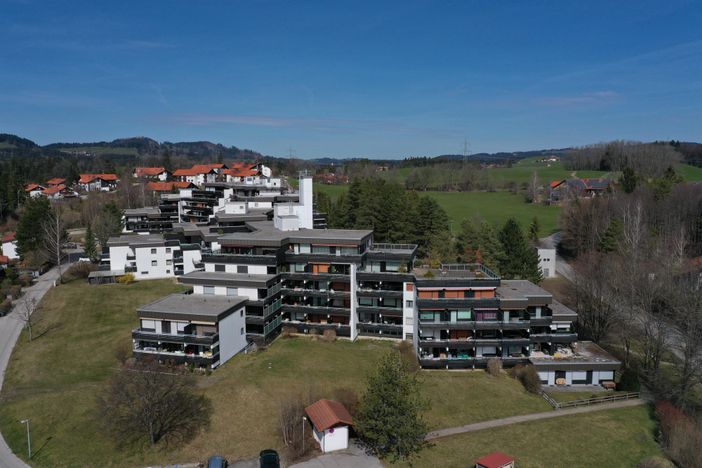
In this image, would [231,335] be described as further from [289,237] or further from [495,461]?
[495,461]

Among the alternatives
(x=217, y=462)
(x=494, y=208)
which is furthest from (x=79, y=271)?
(x=494, y=208)

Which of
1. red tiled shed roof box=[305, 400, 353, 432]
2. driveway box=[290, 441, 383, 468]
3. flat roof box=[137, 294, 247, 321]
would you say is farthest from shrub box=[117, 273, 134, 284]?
driveway box=[290, 441, 383, 468]

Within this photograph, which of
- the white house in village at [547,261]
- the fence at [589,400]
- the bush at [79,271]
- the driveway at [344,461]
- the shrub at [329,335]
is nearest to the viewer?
the driveway at [344,461]

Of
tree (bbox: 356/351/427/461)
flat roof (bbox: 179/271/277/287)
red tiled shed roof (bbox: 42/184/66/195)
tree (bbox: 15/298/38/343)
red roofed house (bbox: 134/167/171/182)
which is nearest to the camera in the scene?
tree (bbox: 356/351/427/461)

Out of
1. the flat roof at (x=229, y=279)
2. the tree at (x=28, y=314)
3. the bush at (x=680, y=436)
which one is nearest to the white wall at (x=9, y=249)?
the tree at (x=28, y=314)

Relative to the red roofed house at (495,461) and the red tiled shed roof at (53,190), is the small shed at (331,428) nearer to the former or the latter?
the red roofed house at (495,461)

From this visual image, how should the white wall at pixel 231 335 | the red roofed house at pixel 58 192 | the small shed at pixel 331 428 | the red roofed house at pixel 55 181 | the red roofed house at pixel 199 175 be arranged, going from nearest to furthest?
1. the small shed at pixel 331 428
2. the white wall at pixel 231 335
3. the red roofed house at pixel 199 175
4. the red roofed house at pixel 58 192
5. the red roofed house at pixel 55 181

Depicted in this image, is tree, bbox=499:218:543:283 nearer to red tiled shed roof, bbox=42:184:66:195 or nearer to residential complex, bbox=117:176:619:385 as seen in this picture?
residential complex, bbox=117:176:619:385
